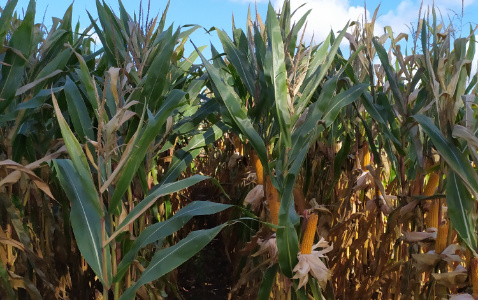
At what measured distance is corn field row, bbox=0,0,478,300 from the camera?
144cm

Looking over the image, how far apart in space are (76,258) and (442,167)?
1774 mm

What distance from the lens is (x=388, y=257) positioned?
2.29m

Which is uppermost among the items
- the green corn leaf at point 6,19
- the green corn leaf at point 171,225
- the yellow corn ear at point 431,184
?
the green corn leaf at point 6,19

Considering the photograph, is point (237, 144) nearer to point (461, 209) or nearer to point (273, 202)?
point (273, 202)

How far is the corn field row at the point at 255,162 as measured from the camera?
1442 millimetres

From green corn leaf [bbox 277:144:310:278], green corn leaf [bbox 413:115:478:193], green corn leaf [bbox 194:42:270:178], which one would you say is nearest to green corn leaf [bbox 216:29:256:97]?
green corn leaf [bbox 194:42:270:178]

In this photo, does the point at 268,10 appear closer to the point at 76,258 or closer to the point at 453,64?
the point at 453,64

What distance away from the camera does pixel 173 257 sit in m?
1.41

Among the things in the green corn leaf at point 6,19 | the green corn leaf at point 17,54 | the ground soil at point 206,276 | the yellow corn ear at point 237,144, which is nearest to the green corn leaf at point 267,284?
the green corn leaf at point 17,54

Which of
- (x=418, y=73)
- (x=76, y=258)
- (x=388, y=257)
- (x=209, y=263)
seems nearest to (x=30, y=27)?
(x=76, y=258)

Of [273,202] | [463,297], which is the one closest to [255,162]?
[273,202]

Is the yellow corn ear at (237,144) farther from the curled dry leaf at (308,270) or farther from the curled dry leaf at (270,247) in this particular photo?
the curled dry leaf at (308,270)

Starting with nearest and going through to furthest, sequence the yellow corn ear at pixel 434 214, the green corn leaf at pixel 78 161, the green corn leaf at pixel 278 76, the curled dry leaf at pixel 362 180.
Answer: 1. the green corn leaf at pixel 78 161
2. the green corn leaf at pixel 278 76
3. the yellow corn ear at pixel 434 214
4. the curled dry leaf at pixel 362 180

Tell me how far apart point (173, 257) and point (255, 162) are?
684 mm
